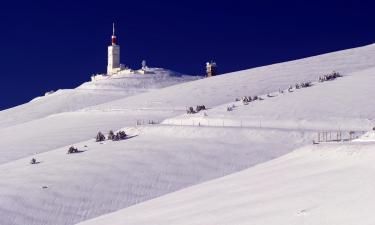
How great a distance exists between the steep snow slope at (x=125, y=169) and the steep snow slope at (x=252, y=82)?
1763cm

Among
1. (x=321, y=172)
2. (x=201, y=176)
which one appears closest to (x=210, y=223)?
(x=321, y=172)

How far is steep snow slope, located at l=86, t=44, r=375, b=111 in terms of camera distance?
175 ft

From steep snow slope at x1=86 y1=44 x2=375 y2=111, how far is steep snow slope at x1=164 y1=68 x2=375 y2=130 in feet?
32.1

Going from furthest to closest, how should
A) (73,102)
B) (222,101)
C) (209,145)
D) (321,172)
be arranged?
(73,102) → (222,101) → (209,145) → (321,172)

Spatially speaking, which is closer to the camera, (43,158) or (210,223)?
(210,223)

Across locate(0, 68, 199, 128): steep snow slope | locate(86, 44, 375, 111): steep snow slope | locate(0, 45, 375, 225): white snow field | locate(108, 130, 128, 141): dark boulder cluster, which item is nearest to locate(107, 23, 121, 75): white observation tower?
locate(0, 68, 199, 128): steep snow slope

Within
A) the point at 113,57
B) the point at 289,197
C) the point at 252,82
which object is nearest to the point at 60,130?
the point at 252,82

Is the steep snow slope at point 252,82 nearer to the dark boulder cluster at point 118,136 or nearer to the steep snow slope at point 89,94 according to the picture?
the dark boulder cluster at point 118,136

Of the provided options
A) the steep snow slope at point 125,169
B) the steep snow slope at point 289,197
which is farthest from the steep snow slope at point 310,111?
the steep snow slope at point 289,197

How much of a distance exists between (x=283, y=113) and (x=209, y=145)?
6.54m

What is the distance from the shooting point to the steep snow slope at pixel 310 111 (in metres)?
34.1

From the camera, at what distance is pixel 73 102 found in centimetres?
8594

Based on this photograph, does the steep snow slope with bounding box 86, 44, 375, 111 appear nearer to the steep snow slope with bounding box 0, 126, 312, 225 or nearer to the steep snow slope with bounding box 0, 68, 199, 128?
the steep snow slope with bounding box 0, 126, 312, 225

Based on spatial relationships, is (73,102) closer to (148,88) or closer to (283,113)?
(148,88)
